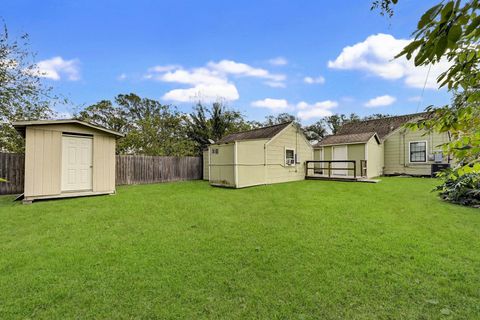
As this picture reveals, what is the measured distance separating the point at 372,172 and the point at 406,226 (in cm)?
1130

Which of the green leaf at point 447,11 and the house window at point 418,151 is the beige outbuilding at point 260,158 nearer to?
the house window at point 418,151

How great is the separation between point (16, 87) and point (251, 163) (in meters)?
11.5

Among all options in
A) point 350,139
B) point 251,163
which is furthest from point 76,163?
point 350,139

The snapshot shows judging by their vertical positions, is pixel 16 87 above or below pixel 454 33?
above

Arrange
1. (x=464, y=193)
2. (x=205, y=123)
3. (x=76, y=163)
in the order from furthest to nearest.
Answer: (x=205, y=123), (x=76, y=163), (x=464, y=193)

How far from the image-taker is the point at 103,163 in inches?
336

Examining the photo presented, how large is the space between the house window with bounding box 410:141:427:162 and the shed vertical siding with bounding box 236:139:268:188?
10304 millimetres

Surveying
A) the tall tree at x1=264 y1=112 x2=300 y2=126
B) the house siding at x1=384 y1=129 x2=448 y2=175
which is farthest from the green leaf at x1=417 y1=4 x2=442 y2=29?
the tall tree at x1=264 y1=112 x2=300 y2=126

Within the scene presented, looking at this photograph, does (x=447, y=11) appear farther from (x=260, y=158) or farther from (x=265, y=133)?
(x=265, y=133)

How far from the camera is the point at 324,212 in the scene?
5.55 metres

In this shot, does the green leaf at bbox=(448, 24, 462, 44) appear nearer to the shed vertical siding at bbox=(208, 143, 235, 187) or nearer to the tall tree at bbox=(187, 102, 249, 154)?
the shed vertical siding at bbox=(208, 143, 235, 187)

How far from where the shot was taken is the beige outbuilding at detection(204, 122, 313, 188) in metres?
10.4

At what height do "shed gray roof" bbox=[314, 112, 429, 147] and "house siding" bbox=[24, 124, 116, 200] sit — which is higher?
"shed gray roof" bbox=[314, 112, 429, 147]

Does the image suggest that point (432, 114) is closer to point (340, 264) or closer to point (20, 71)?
point (340, 264)
